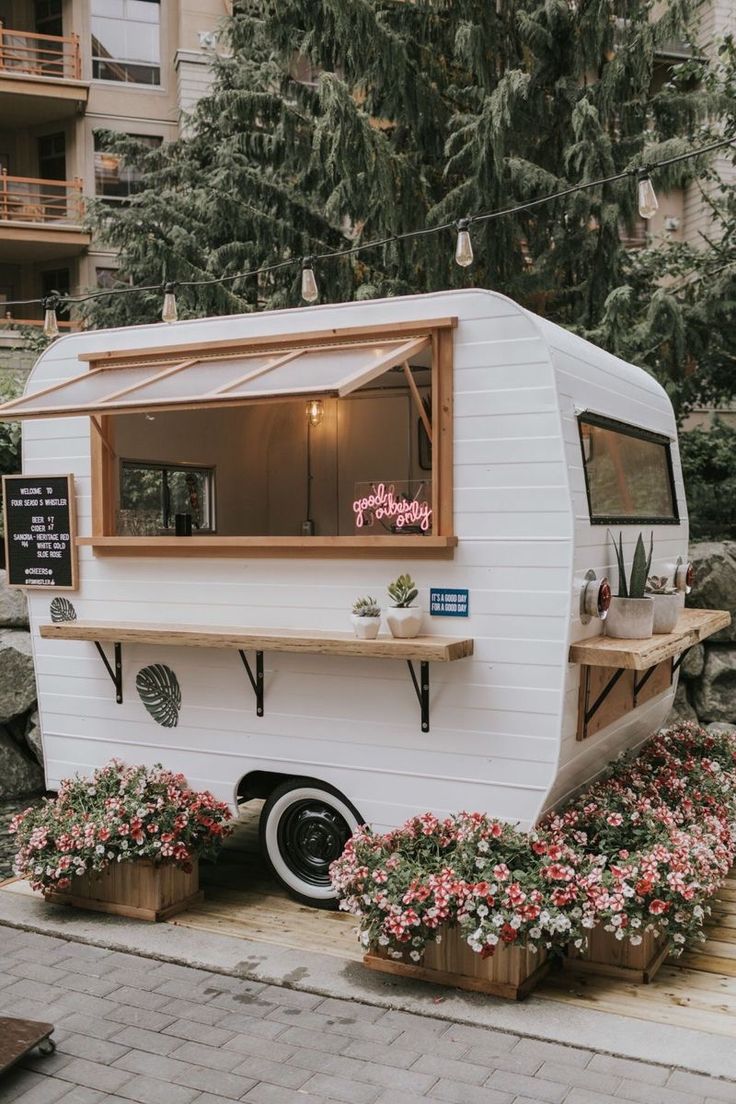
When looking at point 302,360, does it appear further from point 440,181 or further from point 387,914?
point 440,181

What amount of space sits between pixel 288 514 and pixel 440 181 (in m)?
5.24

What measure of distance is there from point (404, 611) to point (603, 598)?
1.01 meters

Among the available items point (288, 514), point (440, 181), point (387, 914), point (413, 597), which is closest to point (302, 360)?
point (413, 597)

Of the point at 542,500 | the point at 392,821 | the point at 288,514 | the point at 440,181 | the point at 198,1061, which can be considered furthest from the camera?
the point at 440,181

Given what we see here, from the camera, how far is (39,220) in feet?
75.8

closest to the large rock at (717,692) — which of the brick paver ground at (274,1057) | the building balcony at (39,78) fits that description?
the brick paver ground at (274,1057)

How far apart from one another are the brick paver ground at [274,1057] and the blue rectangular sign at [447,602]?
1.89 metres

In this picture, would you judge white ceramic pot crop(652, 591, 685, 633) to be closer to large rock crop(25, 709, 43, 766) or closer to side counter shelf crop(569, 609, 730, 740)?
side counter shelf crop(569, 609, 730, 740)

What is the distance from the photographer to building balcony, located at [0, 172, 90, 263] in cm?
2223

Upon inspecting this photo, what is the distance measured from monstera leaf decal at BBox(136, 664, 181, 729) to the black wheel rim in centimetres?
93

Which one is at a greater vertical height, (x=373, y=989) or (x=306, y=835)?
(x=306, y=835)

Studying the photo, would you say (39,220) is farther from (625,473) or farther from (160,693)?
(625,473)

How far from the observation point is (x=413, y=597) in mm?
5016

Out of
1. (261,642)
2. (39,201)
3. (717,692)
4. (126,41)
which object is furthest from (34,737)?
(126,41)
